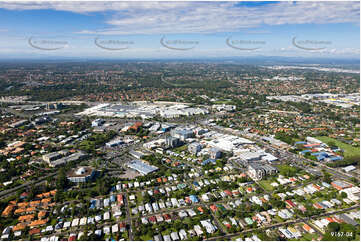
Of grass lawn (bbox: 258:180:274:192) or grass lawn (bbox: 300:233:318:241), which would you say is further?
grass lawn (bbox: 258:180:274:192)

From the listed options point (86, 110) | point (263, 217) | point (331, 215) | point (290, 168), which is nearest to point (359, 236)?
point (331, 215)

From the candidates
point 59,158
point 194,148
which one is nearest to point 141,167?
point 194,148

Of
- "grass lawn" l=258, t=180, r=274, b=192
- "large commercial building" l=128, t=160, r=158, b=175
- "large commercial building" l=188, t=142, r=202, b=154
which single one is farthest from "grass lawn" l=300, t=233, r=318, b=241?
"large commercial building" l=188, t=142, r=202, b=154

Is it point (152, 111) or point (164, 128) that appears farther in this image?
point (152, 111)

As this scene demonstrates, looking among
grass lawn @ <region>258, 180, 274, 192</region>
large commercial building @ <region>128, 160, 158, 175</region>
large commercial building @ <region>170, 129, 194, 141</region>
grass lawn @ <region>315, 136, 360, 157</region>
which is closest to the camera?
grass lawn @ <region>258, 180, 274, 192</region>

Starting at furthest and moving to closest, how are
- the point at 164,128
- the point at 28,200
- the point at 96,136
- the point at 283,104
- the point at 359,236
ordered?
the point at 283,104
the point at 164,128
the point at 96,136
the point at 28,200
the point at 359,236

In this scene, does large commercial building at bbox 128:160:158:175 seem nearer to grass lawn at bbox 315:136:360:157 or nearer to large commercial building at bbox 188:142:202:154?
large commercial building at bbox 188:142:202:154

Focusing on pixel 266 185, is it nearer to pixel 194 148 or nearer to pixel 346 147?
pixel 194 148

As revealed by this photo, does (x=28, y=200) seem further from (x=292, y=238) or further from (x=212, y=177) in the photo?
(x=292, y=238)

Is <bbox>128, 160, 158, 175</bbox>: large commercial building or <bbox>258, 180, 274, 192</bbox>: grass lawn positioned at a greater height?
<bbox>128, 160, 158, 175</bbox>: large commercial building

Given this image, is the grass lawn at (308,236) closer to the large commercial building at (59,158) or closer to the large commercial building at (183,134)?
the large commercial building at (183,134)

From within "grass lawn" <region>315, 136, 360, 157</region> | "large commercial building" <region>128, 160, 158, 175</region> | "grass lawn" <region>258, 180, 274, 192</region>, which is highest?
"grass lawn" <region>315, 136, 360, 157</region>
